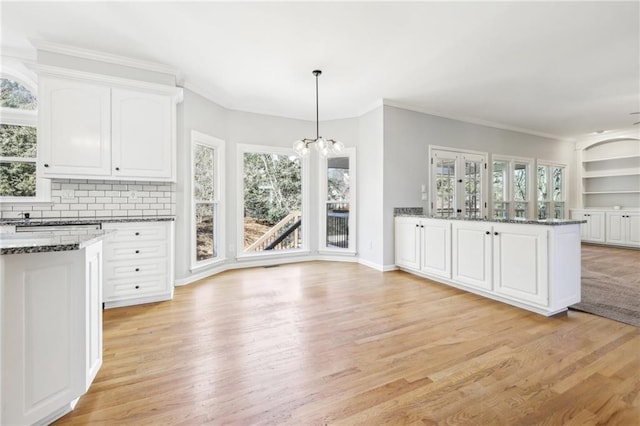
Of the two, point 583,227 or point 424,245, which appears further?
point 583,227

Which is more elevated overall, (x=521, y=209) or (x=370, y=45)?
(x=370, y=45)

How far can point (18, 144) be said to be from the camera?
3.38 metres

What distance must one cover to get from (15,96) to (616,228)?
10864 mm

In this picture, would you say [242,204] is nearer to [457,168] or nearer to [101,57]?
[101,57]

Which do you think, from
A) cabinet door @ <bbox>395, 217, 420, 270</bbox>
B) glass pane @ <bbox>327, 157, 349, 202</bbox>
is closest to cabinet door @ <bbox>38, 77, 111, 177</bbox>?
glass pane @ <bbox>327, 157, 349, 202</bbox>

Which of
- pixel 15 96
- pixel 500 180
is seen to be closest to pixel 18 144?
pixel 15 96

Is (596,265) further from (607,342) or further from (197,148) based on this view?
(197,148)

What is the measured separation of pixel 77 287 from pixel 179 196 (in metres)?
2.50

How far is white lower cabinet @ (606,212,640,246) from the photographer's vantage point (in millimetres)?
6465

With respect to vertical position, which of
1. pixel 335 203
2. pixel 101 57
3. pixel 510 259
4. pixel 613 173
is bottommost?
pixel 510 259

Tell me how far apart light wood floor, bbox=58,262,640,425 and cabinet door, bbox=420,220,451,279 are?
0.67 m

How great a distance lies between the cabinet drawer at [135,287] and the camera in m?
3.14

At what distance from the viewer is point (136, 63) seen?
3350mm

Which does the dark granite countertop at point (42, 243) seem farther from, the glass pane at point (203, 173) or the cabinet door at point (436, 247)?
the cabinet door at point (436, 247)
